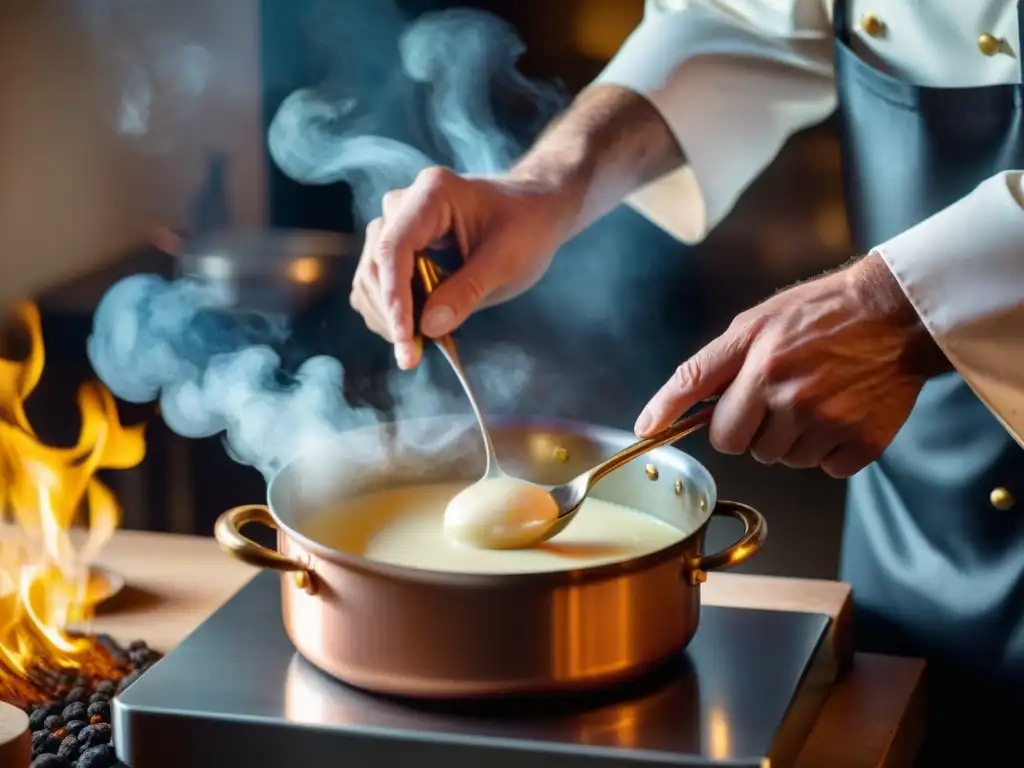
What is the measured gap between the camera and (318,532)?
1153mm

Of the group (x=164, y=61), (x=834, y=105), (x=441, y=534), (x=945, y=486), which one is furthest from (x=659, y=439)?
(x=164, y=61)

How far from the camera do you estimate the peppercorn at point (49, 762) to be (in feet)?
3.22

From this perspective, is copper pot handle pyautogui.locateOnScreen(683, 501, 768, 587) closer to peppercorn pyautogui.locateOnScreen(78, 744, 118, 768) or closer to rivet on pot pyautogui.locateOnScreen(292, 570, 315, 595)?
rivet on pot pyautogui.locateOnScreen(292, 570, 315, 595)

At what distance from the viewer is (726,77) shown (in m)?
1.54

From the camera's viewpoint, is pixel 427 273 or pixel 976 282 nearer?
pixel 976 282

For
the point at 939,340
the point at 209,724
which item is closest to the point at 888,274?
the point at 939,340

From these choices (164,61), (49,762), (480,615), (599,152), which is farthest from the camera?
(164,61)

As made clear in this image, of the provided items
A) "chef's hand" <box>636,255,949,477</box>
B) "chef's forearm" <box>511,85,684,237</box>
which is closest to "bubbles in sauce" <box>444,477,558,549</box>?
"chef's hand" <box>636,255,949,477</box>

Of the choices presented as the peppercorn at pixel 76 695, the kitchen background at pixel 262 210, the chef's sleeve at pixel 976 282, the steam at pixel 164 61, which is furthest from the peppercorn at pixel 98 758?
the steam at pixel 164 61

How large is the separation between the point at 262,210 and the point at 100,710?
120 cm

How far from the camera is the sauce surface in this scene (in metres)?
1.07

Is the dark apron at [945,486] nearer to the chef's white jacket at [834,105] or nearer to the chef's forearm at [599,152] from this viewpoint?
the chef's white jacket at [834,105]

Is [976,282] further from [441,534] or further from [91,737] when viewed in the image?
[91,737]

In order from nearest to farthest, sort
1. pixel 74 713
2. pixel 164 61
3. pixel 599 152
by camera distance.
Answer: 1. pixel 74 713
2. pixel 599 152
3. pixel 164 61
